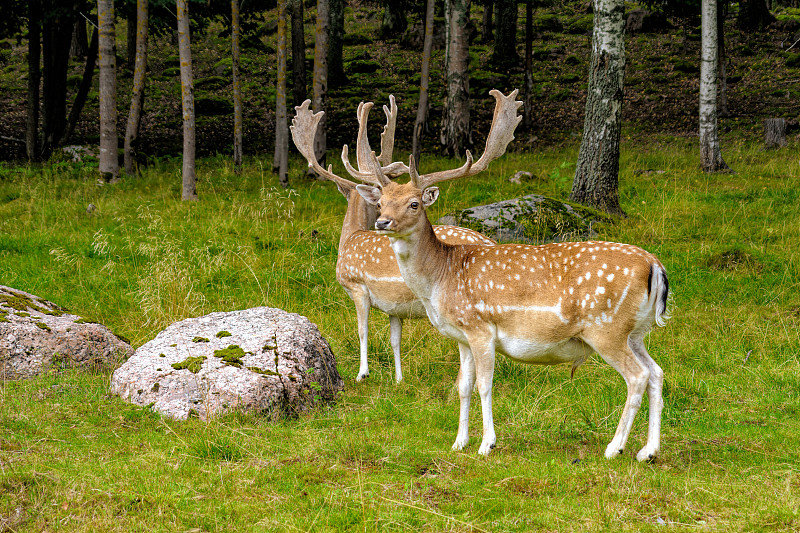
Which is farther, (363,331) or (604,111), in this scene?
(604,111)

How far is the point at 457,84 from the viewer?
723 inches

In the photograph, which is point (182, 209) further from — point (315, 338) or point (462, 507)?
point (462, 507)

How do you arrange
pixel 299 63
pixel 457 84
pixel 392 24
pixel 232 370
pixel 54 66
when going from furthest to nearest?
pixel 392 24 < pixel 299 63 < pixel 54 66 < pixel 457 84 < pixel 232 370

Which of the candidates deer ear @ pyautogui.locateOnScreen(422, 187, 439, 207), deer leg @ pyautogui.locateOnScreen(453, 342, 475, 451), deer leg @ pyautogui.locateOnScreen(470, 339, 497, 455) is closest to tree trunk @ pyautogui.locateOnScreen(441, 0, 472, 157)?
deer ear @ pyautogui.locateOnScreen(422, 187, 439, 207)

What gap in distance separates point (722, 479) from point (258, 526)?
2928mm

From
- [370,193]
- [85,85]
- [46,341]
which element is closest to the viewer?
[370,193]

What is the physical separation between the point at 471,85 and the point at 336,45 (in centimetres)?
537

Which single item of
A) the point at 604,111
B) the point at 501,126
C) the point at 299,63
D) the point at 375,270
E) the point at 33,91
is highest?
the point at 299,63

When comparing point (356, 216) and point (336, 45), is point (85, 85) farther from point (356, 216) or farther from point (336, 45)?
point (356, 216)

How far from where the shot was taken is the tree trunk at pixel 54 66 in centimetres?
1941

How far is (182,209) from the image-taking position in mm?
13047

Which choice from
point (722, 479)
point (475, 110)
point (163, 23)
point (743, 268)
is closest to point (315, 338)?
point (722, 479)

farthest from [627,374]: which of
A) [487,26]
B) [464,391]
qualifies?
[487,26]

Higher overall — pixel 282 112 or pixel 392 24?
pixel 392 24
